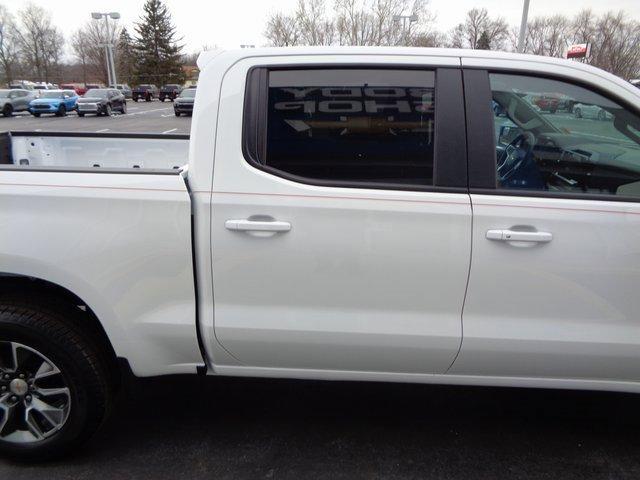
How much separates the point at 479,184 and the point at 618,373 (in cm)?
108

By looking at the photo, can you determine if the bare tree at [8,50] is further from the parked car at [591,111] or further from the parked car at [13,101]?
the parked car at [591,111]

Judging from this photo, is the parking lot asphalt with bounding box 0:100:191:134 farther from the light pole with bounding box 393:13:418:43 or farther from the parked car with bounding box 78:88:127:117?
the light pole with bounding box 393:13:418:43

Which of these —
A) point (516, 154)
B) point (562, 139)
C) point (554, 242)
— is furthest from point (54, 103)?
point (554, 242)

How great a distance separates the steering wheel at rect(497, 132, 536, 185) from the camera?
→ 2.38 metres

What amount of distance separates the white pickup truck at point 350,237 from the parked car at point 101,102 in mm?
32378

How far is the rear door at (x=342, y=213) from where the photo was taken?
212 centimetres

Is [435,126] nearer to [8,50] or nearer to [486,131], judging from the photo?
[486,131]

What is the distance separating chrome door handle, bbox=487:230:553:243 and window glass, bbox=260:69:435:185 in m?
0.40

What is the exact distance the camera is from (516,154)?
2.43 metres

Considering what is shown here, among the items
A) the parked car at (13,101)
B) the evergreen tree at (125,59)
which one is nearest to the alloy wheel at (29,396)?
the parked car at (13,101)

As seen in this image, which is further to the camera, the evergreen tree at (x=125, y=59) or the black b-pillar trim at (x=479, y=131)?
the evergreen tree at (x=125, y=59)

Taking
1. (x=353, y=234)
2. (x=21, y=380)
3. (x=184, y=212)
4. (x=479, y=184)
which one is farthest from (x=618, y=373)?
(x=21, y=380)

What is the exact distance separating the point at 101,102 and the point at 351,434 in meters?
33.7

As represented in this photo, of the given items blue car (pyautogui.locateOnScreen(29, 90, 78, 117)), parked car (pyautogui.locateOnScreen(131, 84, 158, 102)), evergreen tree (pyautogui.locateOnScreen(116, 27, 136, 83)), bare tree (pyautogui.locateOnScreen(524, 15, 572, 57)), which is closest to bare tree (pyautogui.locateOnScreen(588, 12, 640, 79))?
bare tree (pyautogui.locateOnScreen(524, 15, 572, 57))
